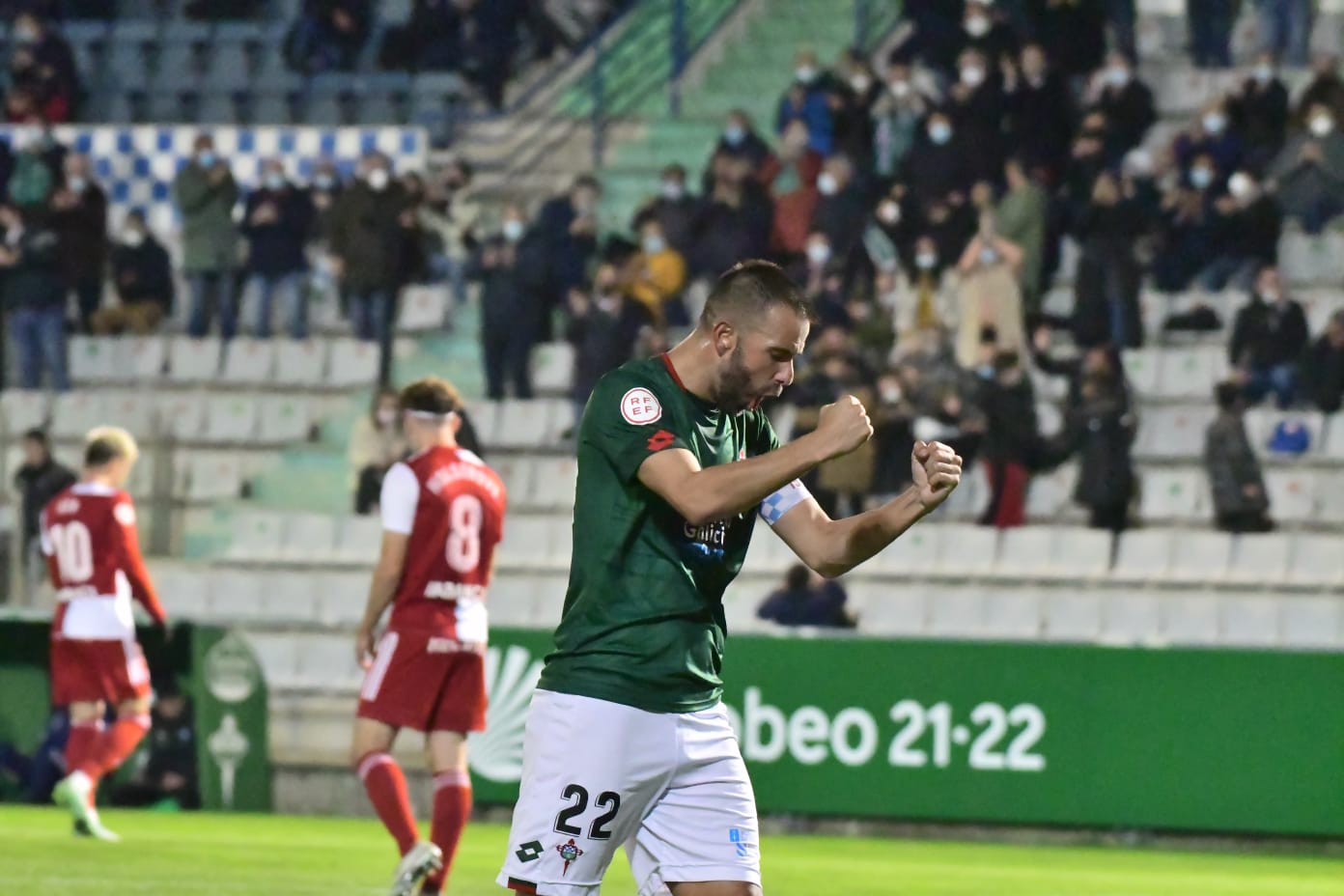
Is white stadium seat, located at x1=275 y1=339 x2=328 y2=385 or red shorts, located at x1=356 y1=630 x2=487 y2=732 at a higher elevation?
white stadium seat, located at x1=275 y1=339 x2=328 y2=385

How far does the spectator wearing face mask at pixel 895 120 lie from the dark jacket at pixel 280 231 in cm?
507

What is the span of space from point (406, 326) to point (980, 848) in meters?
9.38

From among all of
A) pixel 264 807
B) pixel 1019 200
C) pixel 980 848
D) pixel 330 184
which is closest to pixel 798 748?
pixel 980 848

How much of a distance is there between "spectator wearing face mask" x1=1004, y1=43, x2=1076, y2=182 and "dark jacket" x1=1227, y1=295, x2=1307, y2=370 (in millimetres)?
2066

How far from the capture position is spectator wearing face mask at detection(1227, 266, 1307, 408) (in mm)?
17125

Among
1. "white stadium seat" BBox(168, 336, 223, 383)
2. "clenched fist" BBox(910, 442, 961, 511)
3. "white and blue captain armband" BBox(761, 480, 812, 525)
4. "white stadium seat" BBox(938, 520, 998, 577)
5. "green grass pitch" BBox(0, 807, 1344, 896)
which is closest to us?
"clenched fist" BBox(910, 442, 961, 511)

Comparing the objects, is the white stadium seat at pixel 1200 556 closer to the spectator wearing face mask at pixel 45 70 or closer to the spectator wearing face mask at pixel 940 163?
the spectator wearing face mask at pixel 940 163

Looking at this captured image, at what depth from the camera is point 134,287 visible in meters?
20.9

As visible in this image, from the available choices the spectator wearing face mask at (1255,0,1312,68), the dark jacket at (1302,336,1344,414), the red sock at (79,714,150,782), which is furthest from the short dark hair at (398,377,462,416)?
the spectator wearing face mask at (1255,0,1312,68)

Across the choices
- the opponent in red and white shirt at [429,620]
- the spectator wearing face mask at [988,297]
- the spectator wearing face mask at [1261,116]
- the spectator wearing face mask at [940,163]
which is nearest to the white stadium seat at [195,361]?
the spectator wearing face mask at [940,163]

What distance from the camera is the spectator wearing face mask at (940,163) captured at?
719 inches

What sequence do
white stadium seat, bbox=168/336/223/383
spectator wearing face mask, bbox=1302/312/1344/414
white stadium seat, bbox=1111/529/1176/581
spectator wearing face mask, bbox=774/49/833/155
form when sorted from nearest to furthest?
white stadium seat, bbox=1111/529/1176/581 → spectator wearing face mask, bbox=1302/312/1344/414 → spectator wearing face mask, bbox=774/49/833/155 → white stadium seat, bbox=168/336/223/383

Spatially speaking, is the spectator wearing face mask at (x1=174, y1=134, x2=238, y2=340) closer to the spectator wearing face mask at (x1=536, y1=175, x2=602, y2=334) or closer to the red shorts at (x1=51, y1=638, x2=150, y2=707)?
the spectator wearing face mask at (x1=536, y1=175, x2=602, y2=334)

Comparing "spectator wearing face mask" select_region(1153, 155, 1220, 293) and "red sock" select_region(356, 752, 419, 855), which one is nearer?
"red sock" select_region(356, 752, 419, 855)
